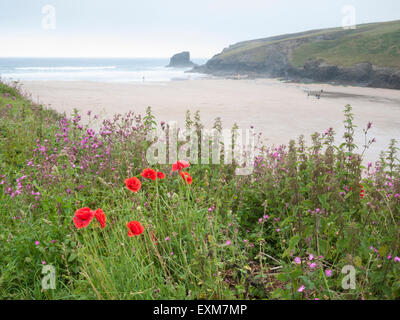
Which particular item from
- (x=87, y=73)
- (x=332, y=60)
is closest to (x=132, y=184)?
(x=332, y=60)

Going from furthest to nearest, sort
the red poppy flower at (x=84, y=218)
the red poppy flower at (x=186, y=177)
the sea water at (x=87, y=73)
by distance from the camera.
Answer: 1. the sea water at (x=87, y=73)
2. the red poppy flower at (x=186, y=177)
3. the red poppy flower at (x=84, y=218)

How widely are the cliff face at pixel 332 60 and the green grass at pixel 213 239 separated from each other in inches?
1246

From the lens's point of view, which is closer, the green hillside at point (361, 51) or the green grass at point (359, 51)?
the green hillside at point (361, 51)

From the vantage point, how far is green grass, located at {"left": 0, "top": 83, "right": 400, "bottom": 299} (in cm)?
213

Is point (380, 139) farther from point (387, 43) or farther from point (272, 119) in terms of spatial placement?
point (387, 43)

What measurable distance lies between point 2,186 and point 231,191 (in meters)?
2.88

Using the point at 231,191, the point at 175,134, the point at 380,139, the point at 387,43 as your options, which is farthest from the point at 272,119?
the point at 387,43

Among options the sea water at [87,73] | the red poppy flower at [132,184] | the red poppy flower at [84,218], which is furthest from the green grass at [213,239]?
the sea water at [87,73]

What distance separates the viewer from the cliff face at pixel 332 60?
3481 cm

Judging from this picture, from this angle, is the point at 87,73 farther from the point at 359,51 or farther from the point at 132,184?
the point at 132,184

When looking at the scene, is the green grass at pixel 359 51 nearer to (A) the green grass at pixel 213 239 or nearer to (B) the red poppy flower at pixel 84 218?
(A) the green grass at pixel 213 239

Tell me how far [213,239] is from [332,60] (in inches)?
1868

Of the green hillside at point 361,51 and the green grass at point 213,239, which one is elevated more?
the green hillside at point 361,51

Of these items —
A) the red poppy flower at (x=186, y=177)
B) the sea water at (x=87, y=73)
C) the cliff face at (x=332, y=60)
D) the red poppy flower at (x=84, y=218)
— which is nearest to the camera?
the red poppy flower at (x=84, y=218)
